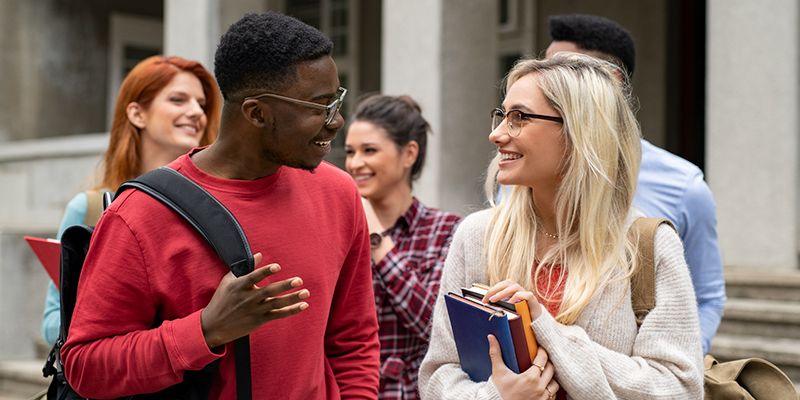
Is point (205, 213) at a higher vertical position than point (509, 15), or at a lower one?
lower

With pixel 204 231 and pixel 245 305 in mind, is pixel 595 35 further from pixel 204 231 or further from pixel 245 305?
pixel 245 305

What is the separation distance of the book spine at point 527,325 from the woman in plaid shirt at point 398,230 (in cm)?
112

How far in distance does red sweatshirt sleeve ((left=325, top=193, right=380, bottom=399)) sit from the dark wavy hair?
1442mm

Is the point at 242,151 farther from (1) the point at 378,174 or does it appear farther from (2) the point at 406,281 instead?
(1) the point at 378,174

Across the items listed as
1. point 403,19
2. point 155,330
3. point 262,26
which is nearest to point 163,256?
point 155,330

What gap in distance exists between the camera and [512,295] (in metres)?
2.40

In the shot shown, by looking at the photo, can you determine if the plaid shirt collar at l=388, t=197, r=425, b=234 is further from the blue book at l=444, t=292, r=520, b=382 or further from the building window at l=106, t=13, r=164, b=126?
the building window at l=106, t=13, r=164, b=126

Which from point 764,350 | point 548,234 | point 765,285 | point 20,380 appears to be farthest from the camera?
point 20,380

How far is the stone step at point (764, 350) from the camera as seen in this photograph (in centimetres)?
539

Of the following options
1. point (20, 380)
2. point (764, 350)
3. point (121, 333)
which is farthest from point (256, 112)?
point (20, 380)

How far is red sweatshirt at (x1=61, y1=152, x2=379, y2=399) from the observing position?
211cm

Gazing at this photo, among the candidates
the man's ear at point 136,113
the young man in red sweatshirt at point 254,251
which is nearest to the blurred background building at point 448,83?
the man's ear at point 136,113

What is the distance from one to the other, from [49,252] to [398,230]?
1264 millimetres

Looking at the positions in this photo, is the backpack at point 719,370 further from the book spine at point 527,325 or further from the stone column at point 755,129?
the stone column at point 755,129
